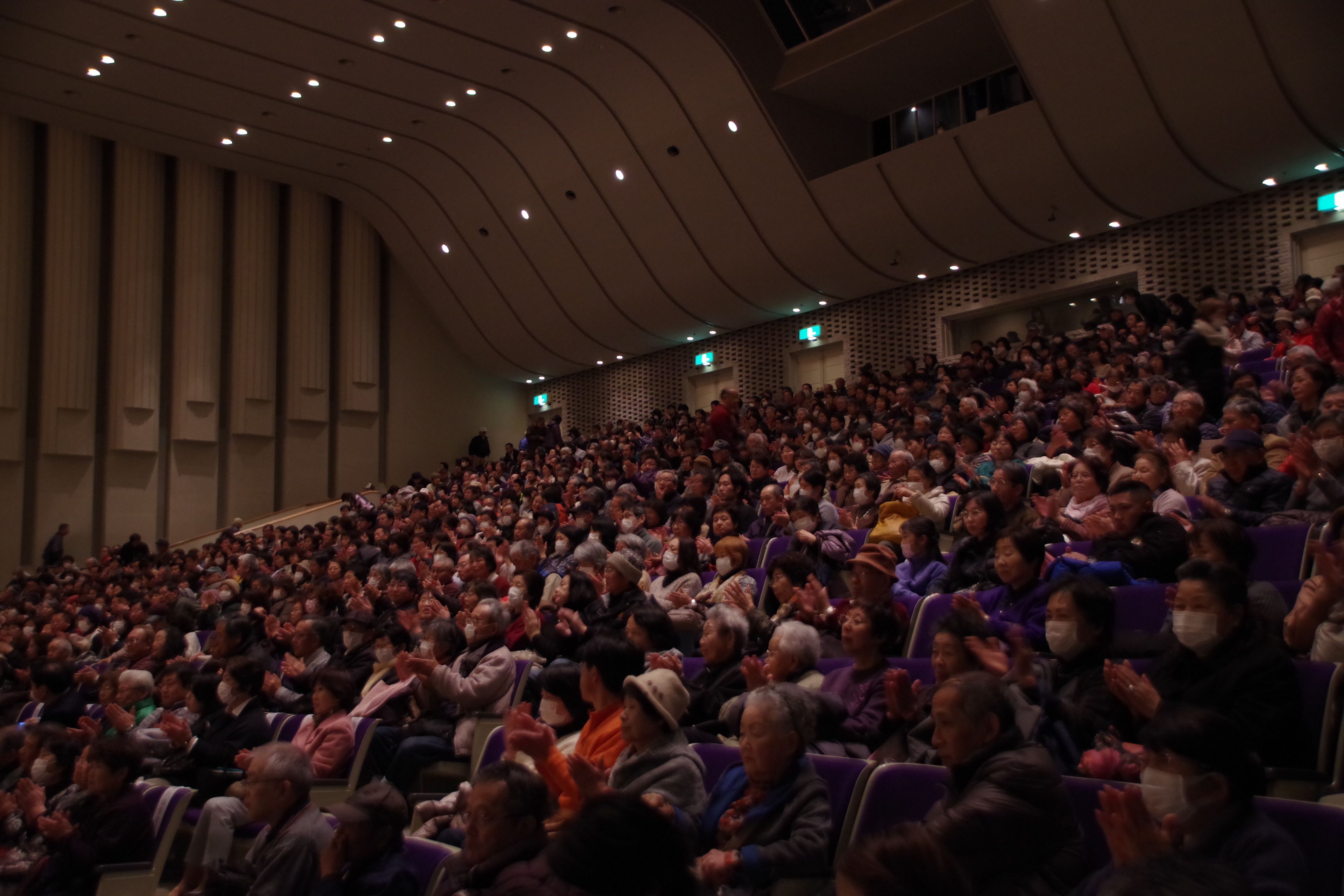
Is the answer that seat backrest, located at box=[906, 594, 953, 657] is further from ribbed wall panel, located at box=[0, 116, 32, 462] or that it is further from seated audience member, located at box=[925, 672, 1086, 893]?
ribbed wall panel, located at box=[0, 116, 32, 462]

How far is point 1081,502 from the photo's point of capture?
4320 mm

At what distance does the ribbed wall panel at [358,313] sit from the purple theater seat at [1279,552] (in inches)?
Answer: 593

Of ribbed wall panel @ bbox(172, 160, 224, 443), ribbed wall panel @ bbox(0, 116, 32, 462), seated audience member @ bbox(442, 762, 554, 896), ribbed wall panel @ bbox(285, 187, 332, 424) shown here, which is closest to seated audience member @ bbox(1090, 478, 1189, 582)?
seated audience member @ bbox(442, 762, 554, 896)

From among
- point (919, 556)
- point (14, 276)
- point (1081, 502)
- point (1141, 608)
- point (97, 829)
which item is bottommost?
point (97, 829)

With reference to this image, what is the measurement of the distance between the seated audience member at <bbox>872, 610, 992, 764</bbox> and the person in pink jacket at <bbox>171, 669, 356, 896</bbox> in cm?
182

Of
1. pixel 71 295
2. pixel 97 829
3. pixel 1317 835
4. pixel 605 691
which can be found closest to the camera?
pixel 1317 835

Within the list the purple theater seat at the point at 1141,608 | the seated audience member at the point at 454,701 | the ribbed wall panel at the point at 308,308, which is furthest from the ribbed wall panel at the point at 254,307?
the purple theater seat at the point at 1141,608

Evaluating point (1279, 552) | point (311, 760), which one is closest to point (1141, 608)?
point (1279, 552)

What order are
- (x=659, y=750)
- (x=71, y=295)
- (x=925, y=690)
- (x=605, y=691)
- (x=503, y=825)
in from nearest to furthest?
(x=503, y=825)
(x=659, y=750)
(x=925, y=690)
(x=605, y=691)
(x=71, y=295)

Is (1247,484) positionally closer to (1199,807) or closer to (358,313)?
(1199,807)

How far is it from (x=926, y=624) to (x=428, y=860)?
171 centimetres

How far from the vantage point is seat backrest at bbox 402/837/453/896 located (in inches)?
101

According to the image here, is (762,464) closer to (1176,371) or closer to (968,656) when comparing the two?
(1176,371)

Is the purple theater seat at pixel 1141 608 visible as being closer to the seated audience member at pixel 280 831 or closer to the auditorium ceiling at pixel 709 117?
the seated audience member at pixel 280 831
